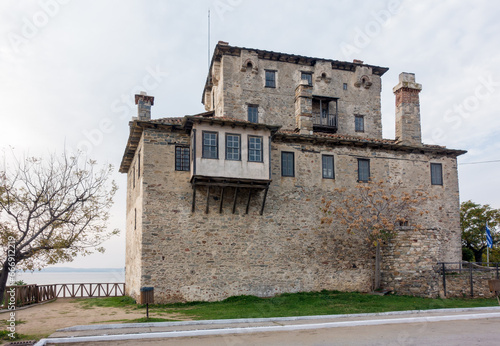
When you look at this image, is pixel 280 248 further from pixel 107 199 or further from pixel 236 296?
pixel 107 199

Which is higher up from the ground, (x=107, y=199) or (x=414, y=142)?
(x=414, y=142)

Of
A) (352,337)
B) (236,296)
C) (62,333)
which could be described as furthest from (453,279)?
(62,333)

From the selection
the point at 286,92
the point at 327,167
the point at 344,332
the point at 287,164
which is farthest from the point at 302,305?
the point at 286,92

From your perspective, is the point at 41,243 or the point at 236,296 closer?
the point at 41,243

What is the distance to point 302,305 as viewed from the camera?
18.1 meters

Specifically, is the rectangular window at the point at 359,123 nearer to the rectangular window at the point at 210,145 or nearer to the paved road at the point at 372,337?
the rectangular window at the point at 210,145

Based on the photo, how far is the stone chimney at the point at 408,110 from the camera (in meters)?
25.8

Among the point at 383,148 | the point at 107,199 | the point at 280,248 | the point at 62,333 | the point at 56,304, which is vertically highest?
the point at 383,148

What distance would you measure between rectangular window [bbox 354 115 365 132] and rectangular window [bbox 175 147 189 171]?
13.7 m

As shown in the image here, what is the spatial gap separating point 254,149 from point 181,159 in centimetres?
362

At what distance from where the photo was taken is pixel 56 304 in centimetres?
2286

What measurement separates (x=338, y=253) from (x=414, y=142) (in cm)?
832

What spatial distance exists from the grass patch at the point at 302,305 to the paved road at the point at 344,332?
2.14 metres

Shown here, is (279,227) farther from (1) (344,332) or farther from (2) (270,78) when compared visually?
(2) (270,78)
